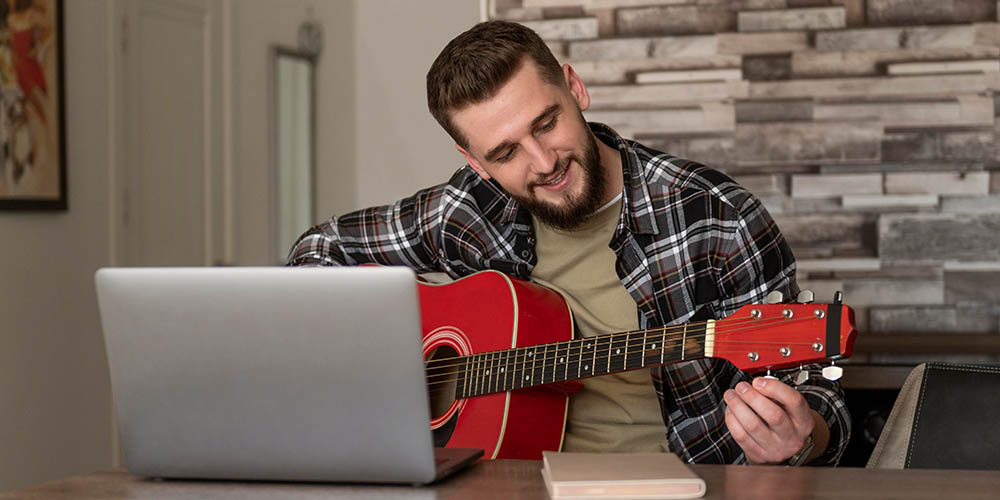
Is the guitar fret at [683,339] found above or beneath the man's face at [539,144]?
beneath

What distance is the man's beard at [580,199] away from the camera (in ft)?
5.68

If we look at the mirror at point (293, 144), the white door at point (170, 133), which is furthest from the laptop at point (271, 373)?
the mirror at point (293, 144)

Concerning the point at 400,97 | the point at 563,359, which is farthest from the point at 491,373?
the point at 400,97

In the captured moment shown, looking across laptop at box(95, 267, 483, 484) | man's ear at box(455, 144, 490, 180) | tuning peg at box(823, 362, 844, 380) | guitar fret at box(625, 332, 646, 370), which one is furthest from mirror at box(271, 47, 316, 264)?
tuning peg at box(823, 362, 844, 380)

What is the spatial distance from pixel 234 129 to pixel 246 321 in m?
3.46

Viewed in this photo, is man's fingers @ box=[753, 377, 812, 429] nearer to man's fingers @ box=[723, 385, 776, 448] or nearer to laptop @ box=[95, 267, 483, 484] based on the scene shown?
man's fingers @ box=[723, 385, 776, 448]

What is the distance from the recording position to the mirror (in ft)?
15.4

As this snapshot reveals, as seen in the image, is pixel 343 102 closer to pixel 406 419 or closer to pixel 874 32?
pixel 874 32

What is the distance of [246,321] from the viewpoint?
111 centimetres

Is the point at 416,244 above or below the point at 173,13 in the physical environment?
below

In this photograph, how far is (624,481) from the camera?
0.99 metres

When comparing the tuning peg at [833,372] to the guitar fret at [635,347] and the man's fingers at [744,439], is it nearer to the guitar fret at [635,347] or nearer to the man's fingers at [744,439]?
the man's fingers at [744,439]

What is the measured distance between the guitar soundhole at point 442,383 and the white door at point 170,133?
7.55 ft

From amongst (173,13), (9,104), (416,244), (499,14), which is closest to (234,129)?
(173,13)
